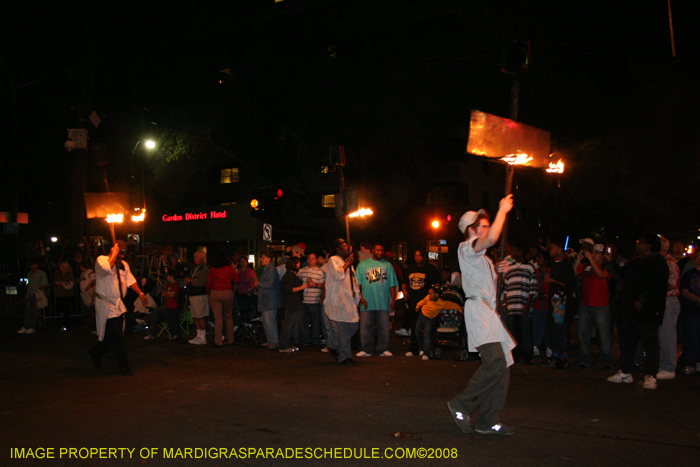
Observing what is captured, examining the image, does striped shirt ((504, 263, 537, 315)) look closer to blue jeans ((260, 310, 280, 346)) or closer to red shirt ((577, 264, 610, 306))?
red shirt ((577, 264, 610, 306))

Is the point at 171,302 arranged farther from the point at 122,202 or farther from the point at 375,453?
the point at 375,453

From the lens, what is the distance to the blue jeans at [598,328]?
28.3 feet

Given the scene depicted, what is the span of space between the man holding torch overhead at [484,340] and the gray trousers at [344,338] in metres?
4.10

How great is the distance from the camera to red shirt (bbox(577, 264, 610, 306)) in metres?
8.66

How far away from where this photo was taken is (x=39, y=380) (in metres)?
7.96

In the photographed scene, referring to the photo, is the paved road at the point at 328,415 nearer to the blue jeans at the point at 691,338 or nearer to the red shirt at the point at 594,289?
the blue jeans at the point at 691,338

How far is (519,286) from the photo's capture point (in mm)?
9117

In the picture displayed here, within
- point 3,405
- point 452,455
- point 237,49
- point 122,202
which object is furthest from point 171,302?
point 237,49

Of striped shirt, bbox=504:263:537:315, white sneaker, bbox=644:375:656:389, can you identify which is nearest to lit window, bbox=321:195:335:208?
striped shirt, bbox=504:263:537:315

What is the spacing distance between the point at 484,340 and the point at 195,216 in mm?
28752

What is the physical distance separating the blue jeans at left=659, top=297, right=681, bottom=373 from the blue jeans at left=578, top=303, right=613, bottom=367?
0.84 meters

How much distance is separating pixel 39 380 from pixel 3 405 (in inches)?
60.3

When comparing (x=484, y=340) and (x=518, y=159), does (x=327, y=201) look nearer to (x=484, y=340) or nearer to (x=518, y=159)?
(x=518, y=159)

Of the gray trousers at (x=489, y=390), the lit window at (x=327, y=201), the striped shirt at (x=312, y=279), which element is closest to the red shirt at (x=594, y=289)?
the gray trousers at (x=489, y=390)
